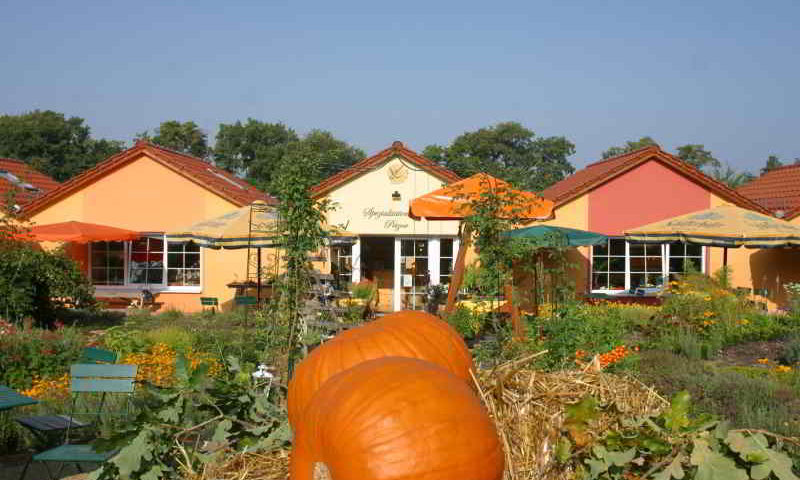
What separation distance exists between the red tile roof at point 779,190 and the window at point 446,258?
893cm

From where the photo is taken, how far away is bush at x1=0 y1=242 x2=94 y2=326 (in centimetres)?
1246

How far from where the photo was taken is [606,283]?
1988 centimetres

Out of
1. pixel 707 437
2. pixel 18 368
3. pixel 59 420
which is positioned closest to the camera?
pixel 707 437

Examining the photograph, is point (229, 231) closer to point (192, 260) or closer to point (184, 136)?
point (192, 260)

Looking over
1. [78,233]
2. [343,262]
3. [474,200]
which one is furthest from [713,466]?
[78,233]

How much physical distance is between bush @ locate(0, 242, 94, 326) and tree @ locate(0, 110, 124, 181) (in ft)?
126

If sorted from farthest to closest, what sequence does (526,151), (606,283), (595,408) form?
(526,151)
(606,283)
(595,408)

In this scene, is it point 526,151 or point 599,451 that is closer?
point 599,451

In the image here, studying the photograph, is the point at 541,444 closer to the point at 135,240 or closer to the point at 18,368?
the point at 18,368

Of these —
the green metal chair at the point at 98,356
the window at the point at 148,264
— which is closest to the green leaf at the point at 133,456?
the green metal chair at the point at 98,356

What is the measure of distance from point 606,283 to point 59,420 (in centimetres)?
1574

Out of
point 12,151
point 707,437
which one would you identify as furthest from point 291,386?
point 12,151

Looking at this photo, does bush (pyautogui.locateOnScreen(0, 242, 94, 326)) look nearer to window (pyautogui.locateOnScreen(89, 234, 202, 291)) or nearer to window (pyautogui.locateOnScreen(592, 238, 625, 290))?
window (pyautogui.locateOnScreen(89, 234, 202, 291))

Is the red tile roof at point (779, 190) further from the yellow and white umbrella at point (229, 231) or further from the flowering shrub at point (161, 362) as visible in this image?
the flowering shrub at point (161, 362)
